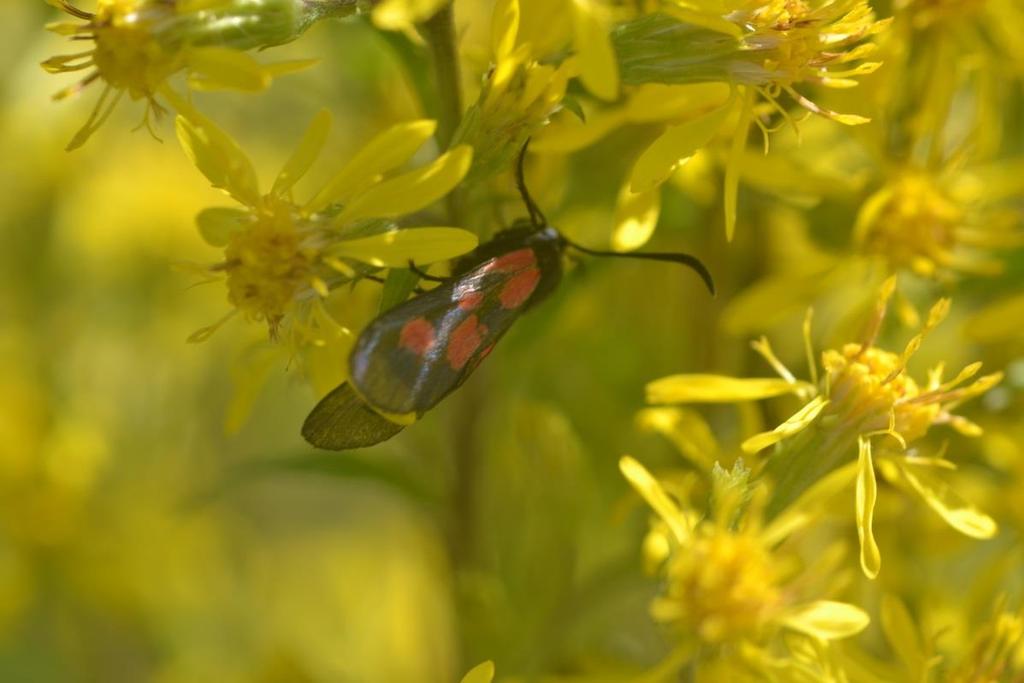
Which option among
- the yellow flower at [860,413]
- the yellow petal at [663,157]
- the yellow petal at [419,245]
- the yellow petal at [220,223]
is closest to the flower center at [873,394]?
the yellow flower at [860,413]

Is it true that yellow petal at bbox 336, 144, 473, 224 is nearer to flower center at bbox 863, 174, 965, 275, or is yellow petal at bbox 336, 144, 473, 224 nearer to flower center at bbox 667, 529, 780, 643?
flower center at bbox 667, 529, 780, 643

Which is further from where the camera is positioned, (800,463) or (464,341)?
(800,463)

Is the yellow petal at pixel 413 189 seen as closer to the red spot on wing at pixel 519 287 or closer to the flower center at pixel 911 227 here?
the red spot on wing at pixel 519 287

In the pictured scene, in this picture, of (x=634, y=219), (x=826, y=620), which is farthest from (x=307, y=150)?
(x=826, y=620)

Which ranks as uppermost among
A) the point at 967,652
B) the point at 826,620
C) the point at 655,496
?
the point at 655,496

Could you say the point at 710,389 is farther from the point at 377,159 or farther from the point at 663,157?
the point at 377,159

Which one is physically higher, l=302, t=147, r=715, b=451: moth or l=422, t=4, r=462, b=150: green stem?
l=422, t=4, r=462, b=150: green stem

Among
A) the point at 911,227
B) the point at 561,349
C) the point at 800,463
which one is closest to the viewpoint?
the point at 800,463

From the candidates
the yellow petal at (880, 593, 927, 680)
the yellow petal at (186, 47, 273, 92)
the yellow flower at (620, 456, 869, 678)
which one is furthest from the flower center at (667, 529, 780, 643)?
the yellow petal at (186, 47, 273, 92)
